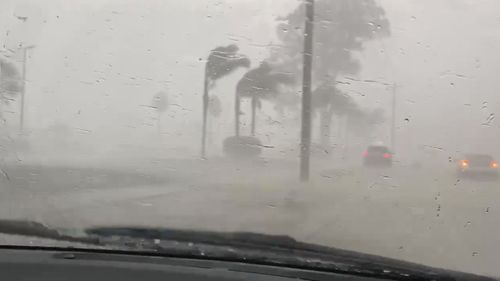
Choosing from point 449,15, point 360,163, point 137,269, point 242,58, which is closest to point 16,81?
point 242,58

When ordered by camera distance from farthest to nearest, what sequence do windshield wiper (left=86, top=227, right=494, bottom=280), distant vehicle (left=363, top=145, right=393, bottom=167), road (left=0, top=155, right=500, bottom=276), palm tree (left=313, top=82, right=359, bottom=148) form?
palm tree (left=313, top=82, right=359, bottom=148), distant vehicle (left=363, top=145, right=393, bottom=167), road (left=0, top=155, right=500, bottom=276), windshield wiper (left=86, top=227, right=494, bottom=280)

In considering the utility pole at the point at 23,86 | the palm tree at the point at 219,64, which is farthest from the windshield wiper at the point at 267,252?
the utility pole at the point at 23,86

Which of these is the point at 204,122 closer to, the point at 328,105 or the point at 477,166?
the point at 328,105

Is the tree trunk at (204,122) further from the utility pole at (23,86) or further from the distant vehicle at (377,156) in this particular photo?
the utility pole at (23,86)

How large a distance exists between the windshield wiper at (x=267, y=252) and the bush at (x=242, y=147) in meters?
0.82

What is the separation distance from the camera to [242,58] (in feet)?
14.2

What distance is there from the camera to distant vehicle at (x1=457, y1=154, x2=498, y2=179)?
3.67 metres

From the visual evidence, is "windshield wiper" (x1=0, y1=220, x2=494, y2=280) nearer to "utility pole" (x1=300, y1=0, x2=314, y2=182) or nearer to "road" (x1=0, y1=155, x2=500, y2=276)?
"road" (x1=0, y1=155, x2=500, y2=276)

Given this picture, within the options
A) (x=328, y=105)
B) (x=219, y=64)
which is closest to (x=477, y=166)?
(x=328, y=105)

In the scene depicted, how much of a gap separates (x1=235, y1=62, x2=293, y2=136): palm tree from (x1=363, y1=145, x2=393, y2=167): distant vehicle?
28.7 inches

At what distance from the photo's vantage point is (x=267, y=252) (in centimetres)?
343

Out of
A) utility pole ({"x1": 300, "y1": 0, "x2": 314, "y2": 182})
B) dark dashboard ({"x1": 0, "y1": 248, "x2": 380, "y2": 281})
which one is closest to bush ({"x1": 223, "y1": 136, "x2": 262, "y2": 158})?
utility pole ({"x1": 300, "y1": 0, "x2": 314, "y2": 182})

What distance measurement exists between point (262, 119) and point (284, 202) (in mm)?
608

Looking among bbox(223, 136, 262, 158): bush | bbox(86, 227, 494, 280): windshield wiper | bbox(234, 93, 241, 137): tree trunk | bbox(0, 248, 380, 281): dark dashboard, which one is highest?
bbox(234, 93, 241, 137): tree trunk
